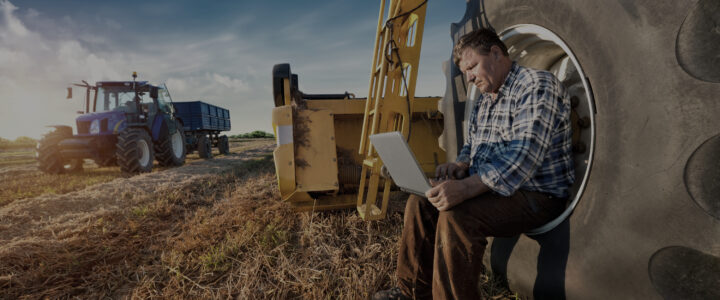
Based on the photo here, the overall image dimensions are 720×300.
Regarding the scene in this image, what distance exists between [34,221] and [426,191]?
14.4 ft

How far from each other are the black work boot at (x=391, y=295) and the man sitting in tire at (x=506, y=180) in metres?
0.33

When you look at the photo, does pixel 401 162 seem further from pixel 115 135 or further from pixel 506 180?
pixel 115 135

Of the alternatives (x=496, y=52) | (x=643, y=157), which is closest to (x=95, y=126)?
(x=496, y=52)

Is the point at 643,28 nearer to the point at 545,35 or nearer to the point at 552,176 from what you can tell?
the point at 545,35

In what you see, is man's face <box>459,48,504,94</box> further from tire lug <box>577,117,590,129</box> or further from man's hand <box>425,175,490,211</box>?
man's hand <box>425,175,490,211</box>

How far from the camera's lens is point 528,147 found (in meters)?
1.26

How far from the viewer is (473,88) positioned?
2086mm

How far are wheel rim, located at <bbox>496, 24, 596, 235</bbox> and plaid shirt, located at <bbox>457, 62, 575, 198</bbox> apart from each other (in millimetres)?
94

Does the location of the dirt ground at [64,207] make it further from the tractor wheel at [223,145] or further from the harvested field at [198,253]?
the tractor wheel at [223,145]

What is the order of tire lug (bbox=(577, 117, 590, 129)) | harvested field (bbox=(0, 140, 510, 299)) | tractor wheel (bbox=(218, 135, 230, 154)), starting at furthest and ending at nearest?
1. tractor wheel (bbox=(218, 135, 230, 154))
2. harvested field (bbox=(0, 140, 510, 299))
3. tire lug (bbox=(577, 117, 590, 129))

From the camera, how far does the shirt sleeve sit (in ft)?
4.15

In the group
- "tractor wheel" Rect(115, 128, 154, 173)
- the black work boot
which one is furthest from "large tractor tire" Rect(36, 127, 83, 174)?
the black work boot

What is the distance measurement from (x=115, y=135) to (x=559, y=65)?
27.8ft

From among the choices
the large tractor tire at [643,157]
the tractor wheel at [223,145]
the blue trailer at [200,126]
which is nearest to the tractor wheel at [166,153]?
the blue trailer at [200,126]
